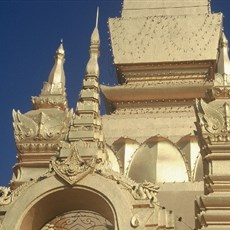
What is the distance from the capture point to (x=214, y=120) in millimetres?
10367

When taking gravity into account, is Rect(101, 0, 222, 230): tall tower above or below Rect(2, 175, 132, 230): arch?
above

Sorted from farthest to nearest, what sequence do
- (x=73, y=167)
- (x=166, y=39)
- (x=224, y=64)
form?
(x=166, y=39)
(x=224, y=64)
(x=73, y=167)

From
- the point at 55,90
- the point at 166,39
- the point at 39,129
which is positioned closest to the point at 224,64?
the point at 55,90

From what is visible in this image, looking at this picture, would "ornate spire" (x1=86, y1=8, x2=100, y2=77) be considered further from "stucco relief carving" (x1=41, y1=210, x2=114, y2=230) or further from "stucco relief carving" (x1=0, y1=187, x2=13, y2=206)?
"stucco relief carving" (x1=0, y1=187, x2=13, y2=206)

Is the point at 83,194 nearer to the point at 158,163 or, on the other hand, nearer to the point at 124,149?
the point at 158,163

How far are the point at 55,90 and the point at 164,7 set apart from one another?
811 centimetres

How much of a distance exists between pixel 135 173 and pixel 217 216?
21.2 ft

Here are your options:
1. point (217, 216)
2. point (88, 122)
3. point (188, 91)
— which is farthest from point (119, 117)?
point (217, 216)

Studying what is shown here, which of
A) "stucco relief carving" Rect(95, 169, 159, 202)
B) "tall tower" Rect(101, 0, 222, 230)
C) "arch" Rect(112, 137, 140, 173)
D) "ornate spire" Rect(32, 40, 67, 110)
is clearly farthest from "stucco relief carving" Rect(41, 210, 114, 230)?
"arch" Rect(112, 137, 140, 173)

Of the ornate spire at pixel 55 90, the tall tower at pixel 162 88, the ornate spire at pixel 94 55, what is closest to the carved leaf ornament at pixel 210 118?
the ornate spire at pixel 94 55

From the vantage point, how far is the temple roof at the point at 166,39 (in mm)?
19438

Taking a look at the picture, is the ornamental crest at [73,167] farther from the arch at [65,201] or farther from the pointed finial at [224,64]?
the pointed finial at [224,64]

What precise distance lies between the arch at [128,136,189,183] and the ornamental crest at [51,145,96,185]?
634 centimetres

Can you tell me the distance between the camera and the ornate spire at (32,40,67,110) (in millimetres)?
13156
